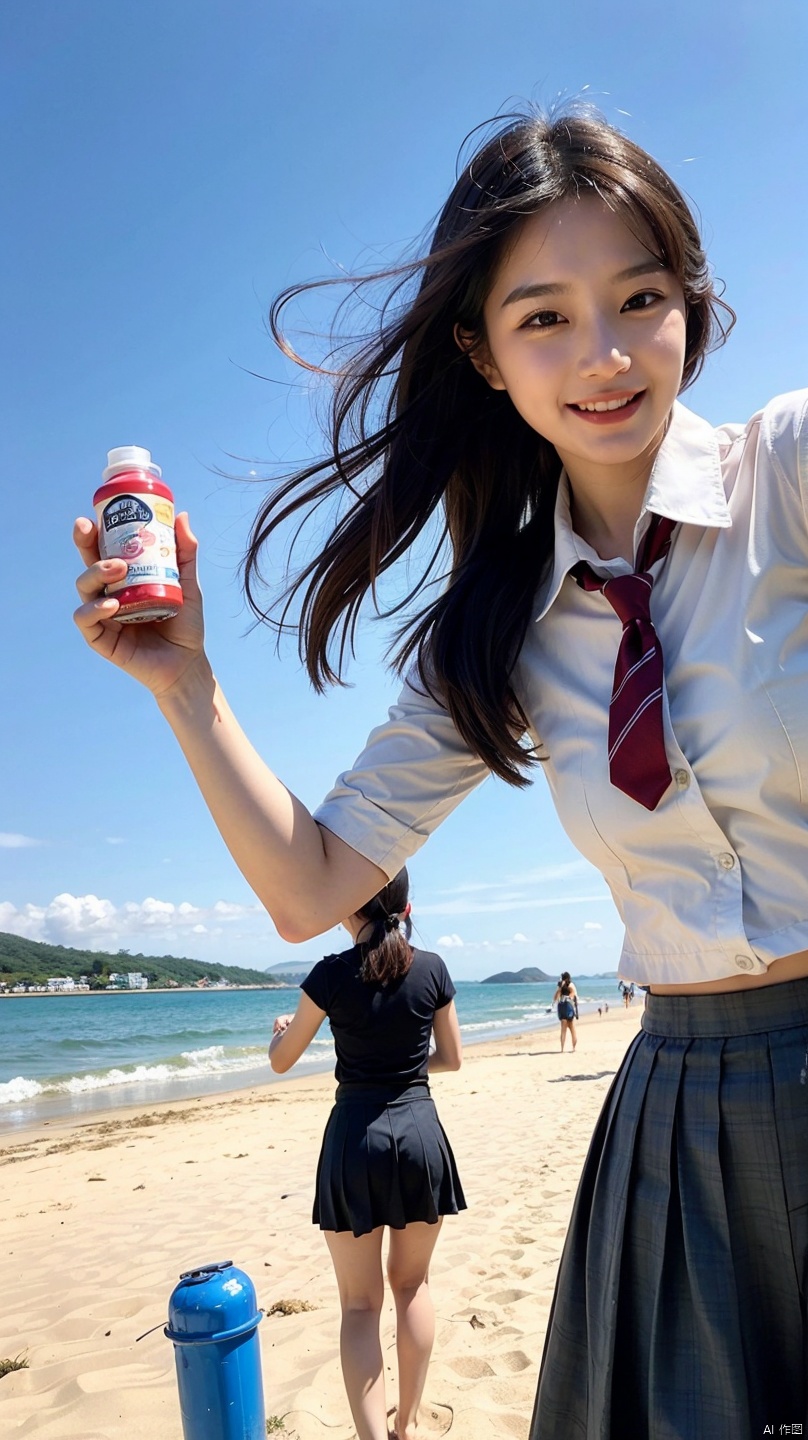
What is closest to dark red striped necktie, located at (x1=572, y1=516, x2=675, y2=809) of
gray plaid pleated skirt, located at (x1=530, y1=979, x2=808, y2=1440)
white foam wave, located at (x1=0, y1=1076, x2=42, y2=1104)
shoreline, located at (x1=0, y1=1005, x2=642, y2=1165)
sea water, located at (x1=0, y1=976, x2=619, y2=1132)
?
gray plaid pleated skirt, located at (x1=530, y1=979, x2=808, y2=1440)

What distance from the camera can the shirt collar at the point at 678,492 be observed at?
1431mm

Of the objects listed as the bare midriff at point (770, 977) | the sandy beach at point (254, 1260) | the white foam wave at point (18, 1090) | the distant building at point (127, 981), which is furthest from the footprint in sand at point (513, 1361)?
the distant building at point (127, 981)

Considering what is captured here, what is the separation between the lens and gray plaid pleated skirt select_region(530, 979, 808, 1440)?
3.89 ft

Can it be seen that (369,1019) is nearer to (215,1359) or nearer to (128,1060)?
(215,1359)

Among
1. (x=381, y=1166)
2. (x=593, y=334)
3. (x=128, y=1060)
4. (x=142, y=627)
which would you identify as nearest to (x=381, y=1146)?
(x=381, y=1166)

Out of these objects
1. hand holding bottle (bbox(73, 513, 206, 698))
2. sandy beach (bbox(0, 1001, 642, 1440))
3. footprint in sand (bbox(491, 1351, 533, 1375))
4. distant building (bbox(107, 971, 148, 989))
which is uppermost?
hand holding bottle (bbox(73, 513, 206, 698))

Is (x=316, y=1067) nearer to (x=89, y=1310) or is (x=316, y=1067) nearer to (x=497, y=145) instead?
(x=89, y=1310)

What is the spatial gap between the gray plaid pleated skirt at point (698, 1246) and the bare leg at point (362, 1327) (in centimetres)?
261

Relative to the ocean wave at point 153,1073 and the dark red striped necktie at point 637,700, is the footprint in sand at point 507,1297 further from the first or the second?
the ocean wave at point 153,1073

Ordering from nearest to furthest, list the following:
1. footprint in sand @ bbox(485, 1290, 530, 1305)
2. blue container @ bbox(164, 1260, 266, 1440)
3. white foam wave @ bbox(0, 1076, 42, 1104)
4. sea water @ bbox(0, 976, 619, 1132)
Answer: blue container @ bbox(164, 1260, 266, 1440) → footprint in sand @ bbox(485, 1290, 530, 1305) → sea water @ bbox(0, 976, 619, 1132) → white foam wave @ bbox(0, 1076, 42, 1104)

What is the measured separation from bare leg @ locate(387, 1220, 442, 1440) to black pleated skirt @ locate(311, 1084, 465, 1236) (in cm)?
10

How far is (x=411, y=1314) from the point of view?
13.0ft

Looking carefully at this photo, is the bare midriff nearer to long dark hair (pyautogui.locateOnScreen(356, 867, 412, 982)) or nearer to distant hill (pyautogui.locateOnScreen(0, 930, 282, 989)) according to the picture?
long dark hair (pyautogui.locateOnScreen(356, 867, 412, 982))

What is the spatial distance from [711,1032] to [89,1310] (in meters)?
5.56
